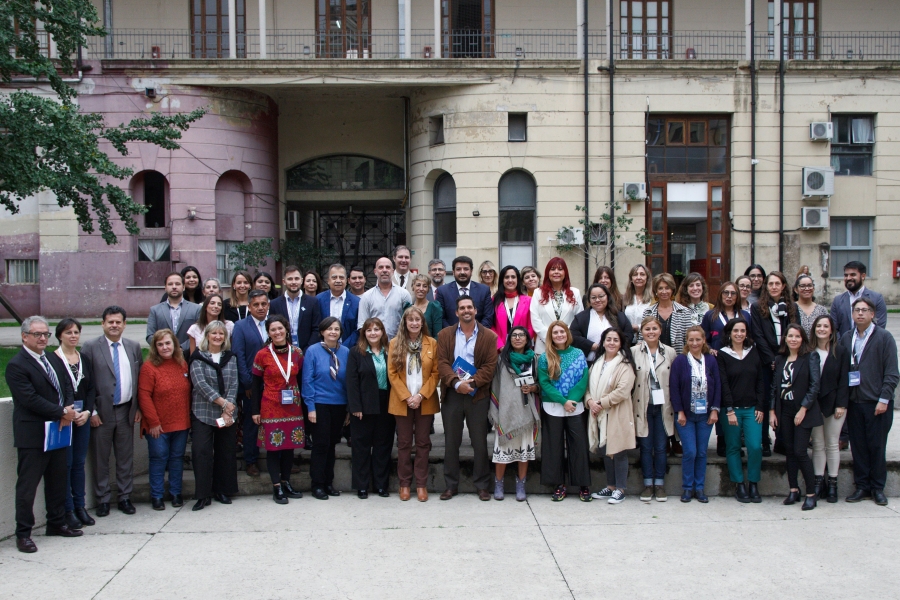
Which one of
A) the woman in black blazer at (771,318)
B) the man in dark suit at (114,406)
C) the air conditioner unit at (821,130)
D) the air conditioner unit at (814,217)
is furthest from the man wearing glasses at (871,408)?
the air conditioner unit at (821,130)

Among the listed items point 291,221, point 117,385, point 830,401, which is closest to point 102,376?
point 117,385

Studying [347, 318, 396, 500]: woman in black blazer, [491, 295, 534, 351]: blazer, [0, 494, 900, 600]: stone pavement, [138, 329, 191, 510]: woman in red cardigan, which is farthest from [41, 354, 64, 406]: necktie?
[491, 295, 534, 351]: blazer

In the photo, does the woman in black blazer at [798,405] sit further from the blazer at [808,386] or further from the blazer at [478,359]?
the blazer at [478,359]

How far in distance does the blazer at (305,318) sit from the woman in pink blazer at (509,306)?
6.42 ft

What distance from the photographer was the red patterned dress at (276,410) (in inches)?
296

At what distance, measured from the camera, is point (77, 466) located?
271 inches

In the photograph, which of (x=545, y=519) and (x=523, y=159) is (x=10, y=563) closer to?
(x=545, y=519)

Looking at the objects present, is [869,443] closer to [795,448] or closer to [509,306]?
[795,448]

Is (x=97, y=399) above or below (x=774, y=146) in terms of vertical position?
below

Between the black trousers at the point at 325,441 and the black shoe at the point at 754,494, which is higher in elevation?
the black trousers at the point at 325,441

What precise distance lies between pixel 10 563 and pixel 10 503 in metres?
0.73

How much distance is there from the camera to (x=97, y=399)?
23.6ft

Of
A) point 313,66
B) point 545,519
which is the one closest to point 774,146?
point 313,66

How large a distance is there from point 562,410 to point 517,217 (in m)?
15.6
